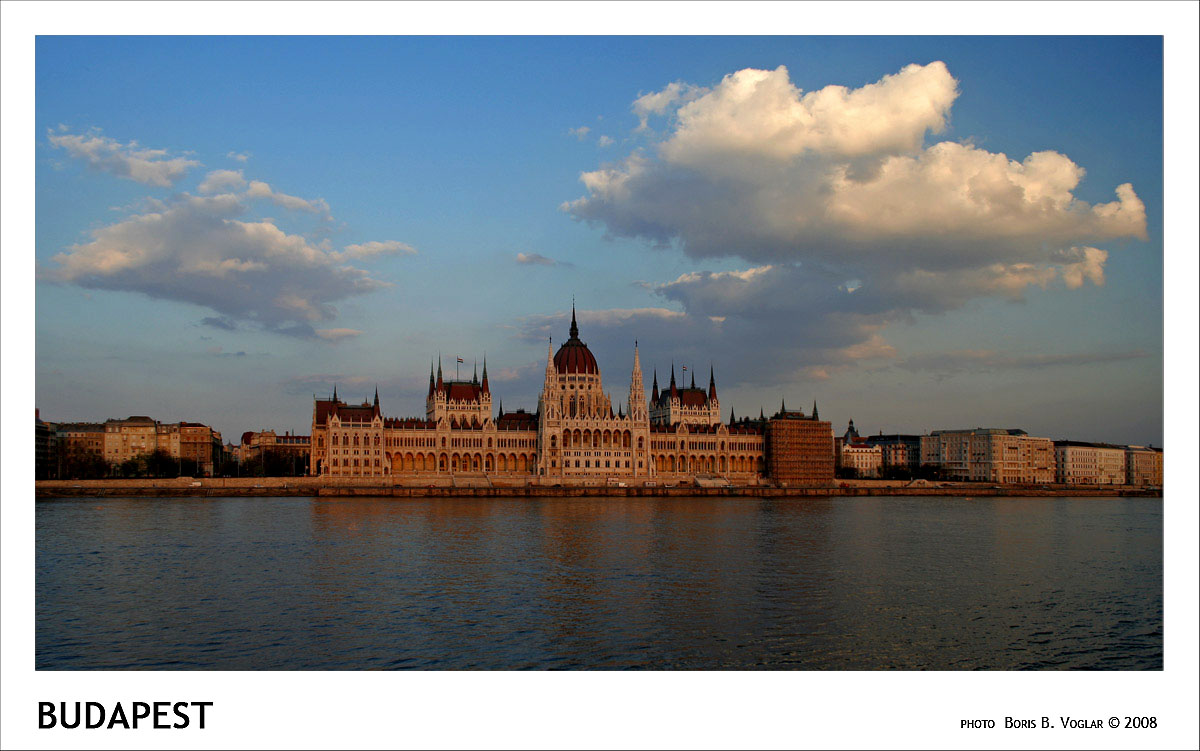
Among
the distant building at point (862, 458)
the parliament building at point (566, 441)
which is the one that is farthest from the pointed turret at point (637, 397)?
the distant building at point (862, 458)

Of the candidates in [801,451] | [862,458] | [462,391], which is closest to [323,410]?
[462,391]

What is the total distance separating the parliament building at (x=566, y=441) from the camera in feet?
326

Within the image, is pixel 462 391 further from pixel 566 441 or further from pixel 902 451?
pixel 902 451

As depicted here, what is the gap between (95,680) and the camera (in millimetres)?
12586

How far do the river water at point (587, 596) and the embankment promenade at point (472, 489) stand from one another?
29145 millimetres

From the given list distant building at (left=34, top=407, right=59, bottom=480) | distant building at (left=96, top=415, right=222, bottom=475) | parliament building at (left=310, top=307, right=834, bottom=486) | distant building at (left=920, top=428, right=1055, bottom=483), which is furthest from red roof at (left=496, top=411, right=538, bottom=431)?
distant building at (left=920, top=428, right=1055, bottom=483)

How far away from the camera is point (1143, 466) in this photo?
5064 inches

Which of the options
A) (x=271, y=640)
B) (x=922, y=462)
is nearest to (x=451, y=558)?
(x=271, y=640)

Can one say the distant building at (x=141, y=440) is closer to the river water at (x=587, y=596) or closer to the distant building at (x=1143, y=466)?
the river water at (x=587, y=596)

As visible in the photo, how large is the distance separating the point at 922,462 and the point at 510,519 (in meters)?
98.0

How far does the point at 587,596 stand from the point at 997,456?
4372 inches

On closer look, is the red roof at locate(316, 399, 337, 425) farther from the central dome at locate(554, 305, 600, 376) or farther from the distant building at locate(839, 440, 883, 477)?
the distant building at locate(839, 440, 883, 477)

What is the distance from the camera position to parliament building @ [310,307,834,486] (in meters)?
99.5

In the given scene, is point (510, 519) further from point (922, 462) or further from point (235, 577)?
point (922, 462)
